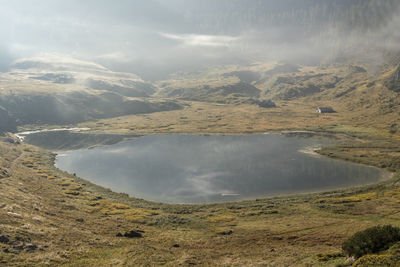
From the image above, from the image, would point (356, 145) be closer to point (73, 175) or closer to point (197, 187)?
point (197, 187)

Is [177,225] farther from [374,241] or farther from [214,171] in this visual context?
[214,171]

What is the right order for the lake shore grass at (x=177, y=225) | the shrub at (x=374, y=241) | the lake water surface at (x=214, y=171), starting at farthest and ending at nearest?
1. the lake water surface at (x=214, y=171)
2. the lake shore grass at (x=177, y=225)
3. the shrub at (x=374, y=241)

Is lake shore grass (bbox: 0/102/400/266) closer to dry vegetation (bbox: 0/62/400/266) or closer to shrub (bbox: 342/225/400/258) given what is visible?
dry vegetation (bbox: 0/62/400/266)

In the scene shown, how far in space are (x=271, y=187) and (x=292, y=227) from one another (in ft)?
163

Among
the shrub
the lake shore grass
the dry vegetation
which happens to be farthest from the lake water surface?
the shrub

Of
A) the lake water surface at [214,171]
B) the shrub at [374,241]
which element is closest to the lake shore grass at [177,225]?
the shrub at [374,241]

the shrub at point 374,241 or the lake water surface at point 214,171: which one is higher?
the shrub at point 374,241

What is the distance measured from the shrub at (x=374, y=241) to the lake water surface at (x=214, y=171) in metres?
66.1

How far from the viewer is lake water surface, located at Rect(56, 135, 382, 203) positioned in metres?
112

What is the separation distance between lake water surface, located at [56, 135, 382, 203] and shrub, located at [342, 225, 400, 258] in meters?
66.1

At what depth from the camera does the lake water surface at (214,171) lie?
111500mm

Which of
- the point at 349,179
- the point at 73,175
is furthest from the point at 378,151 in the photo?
the point at 73,175

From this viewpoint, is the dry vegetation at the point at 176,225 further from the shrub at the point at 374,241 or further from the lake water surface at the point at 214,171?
the lake water surface at the point at 214,171

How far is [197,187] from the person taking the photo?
117 metres
